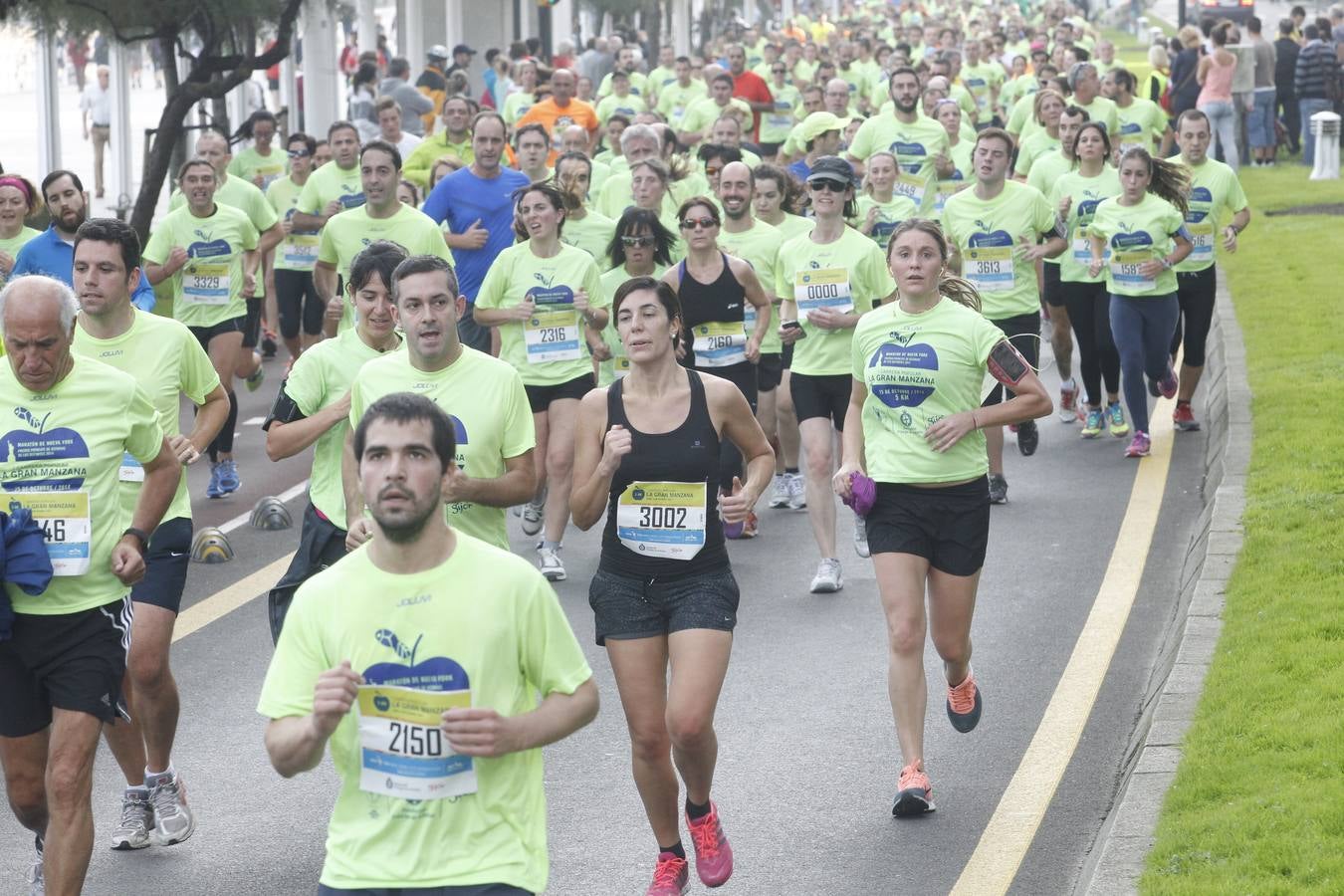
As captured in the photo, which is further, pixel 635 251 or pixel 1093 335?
pixel 1093 335

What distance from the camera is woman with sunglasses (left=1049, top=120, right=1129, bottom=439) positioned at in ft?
45.9

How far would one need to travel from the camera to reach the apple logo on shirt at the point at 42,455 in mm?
6059

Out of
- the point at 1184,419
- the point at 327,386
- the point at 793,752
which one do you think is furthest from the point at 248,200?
the point at 793,752

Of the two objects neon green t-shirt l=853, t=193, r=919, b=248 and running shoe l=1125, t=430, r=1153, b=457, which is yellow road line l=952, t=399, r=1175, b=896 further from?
neon green t-shirt l=853, t=193, r=919, b=248

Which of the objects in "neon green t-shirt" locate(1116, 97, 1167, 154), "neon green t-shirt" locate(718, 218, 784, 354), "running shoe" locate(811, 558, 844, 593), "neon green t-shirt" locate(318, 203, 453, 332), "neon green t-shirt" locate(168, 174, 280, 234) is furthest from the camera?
"neon green t-shirt" locate(1116, 97, 1167, 154)

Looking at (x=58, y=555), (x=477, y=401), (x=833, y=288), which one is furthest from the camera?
(x=833, y=288)

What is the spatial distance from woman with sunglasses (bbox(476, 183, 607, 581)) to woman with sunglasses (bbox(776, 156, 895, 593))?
100 centimetres

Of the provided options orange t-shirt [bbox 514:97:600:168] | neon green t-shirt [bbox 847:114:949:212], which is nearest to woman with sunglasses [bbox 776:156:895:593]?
neon green t-shirt [bbox 847:114:949:212]

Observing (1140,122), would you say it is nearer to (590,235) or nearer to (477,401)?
(590,235)

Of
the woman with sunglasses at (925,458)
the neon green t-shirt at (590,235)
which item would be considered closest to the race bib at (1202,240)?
the neon green t-shirt at (590,235)

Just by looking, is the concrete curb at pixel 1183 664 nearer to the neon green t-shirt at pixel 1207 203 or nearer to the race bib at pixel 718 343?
the neon green t-shirt at pixel 1207 203

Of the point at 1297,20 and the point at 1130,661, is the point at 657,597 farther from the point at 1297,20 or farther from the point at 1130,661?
the point at 1297,20

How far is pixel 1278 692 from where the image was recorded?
7430 mm

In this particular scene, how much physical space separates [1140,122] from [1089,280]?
5.24 m
